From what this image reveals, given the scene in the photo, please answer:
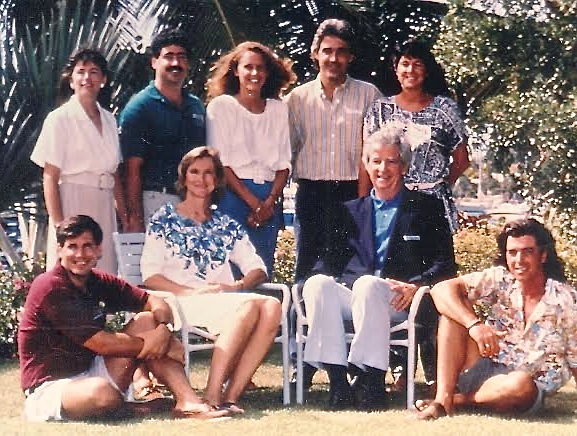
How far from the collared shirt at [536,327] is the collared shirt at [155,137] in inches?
75.0

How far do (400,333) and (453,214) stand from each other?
839 millimetres

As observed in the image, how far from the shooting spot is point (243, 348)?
5.37 m

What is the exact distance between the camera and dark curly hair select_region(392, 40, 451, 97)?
242 inches

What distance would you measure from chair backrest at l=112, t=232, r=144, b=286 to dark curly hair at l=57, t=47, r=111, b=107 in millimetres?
848

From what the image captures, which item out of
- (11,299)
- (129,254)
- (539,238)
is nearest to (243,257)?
(129,254)

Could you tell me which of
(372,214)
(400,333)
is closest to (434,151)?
(372,214)

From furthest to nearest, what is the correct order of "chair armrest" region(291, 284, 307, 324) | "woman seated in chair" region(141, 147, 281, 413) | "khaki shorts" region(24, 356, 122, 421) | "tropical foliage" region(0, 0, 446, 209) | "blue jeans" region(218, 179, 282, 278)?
"tropical foliage" region(0, 0, 446, 209)
"blue jeans" region(218, 179, 282, 278)
"chair armrest" region(291, 284, 307, 324)
"woman seated in chair" region(141, 147, 281, 413)
"khaki shorts" region(24, 356, 122, 421)

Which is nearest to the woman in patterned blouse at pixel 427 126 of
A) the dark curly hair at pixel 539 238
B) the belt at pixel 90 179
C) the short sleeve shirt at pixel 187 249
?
the dark curly hair at pixel 539 238

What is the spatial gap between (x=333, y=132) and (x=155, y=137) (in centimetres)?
107

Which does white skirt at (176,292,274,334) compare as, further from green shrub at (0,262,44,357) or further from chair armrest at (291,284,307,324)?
green shrub at (0,262,44,357)

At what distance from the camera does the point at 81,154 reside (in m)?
5.97

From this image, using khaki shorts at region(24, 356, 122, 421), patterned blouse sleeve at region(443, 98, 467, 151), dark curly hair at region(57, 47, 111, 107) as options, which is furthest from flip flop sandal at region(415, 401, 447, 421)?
dark curly hair at region(57, 47, 111, 107)

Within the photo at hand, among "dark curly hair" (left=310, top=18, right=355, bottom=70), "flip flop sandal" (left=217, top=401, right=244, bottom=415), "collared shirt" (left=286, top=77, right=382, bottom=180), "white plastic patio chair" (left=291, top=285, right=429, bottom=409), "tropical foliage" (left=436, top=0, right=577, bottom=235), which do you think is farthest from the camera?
"collared shirt" (left=286, top=77, right=382, bottom=180)

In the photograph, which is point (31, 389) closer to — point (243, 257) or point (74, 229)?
point (74, 229)
